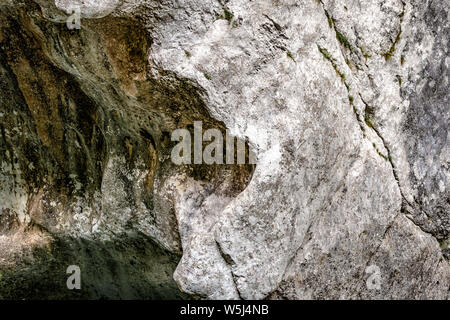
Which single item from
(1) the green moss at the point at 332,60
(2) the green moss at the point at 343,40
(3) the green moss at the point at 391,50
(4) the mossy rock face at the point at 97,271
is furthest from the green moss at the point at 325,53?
(4) the mossy rock face at the point at 97,271

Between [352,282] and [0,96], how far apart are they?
2.03m

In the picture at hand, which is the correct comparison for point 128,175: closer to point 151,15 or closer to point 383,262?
point 151,15

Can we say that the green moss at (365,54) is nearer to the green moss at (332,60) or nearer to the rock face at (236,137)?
the rock face at (236,137)

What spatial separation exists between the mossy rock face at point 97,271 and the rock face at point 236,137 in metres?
0.01

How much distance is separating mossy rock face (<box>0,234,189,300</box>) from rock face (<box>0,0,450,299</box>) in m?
0.01

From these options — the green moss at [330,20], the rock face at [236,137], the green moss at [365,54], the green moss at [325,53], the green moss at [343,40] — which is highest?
the green moss at [330,20]

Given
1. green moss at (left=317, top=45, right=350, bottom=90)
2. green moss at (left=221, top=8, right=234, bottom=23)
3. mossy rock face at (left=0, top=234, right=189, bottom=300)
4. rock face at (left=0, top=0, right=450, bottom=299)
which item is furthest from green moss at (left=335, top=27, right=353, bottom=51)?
mossy rock face at (left=0, top=234, right=189, bottom=300)

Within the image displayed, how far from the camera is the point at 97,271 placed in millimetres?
3363

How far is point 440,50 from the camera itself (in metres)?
2.96

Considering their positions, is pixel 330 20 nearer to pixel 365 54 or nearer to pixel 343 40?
pixel 343 40

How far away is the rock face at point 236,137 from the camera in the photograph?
2379mm

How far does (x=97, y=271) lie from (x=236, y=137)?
147 cm

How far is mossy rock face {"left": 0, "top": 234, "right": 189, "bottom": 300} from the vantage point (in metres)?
3.09

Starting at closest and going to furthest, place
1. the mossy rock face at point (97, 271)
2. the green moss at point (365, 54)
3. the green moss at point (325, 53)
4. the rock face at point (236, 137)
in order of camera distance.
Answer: the rock face at point (236, 137) → the green moss at point (325, 53) → the green moss at point (365, 54) → the mossy rock face at point (97, 271)
